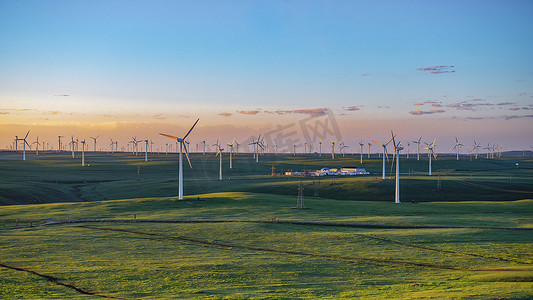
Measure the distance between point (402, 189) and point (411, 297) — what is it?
390 ft

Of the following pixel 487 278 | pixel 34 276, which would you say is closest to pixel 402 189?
pixel 487 278

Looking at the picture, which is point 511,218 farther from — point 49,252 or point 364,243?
point 49,252

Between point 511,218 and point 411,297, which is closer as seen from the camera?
point 411,297

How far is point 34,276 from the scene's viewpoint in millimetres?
40969

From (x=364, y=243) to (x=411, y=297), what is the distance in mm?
27997

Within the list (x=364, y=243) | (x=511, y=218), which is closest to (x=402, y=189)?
(x=511, y=218)

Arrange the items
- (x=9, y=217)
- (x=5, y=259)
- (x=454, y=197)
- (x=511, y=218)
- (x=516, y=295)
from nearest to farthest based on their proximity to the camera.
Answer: (x=516, y=295) → (x=5, y=259) → (x=511, y=218) → (x=9, y=217) → (x=454, y=197)

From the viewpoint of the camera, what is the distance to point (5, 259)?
49.3 metres

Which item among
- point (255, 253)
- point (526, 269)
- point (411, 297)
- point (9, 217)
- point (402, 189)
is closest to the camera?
point (411, 297)

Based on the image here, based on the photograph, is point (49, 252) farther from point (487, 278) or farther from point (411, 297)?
point (487, 278)

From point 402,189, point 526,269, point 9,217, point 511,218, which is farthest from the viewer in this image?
point 402,189

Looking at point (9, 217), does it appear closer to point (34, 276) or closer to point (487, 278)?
point (34, 276)

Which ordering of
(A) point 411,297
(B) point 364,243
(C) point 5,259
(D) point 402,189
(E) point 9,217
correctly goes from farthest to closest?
(D) point 402,189 → (E) point 9,217 → (B) point 364,243 → (C) point 5,259 → (A) point 411,297

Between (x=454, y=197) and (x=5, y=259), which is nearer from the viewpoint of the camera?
(x=5, y=259)
